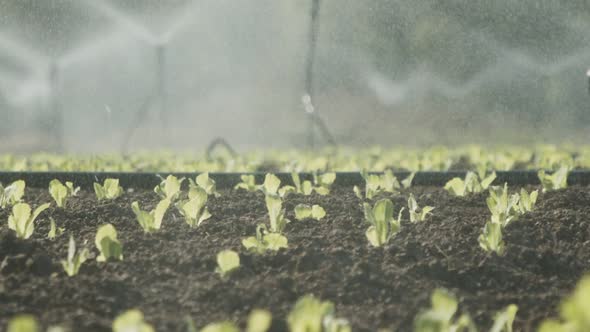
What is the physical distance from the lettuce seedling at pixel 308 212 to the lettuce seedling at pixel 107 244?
0.54 meters

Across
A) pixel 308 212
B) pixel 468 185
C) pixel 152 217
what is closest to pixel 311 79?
pixel 468 185

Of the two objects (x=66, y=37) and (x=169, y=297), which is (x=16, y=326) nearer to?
(x=169, y=297)

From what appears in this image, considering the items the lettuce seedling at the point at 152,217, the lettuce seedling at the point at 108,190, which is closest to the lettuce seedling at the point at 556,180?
the lettuce seedling at the point at 152,217

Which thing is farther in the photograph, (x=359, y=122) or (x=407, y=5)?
(x=359, y=122)

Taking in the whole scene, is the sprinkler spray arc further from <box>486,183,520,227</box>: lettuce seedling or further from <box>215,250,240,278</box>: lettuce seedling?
<box>215,250,240,278</box>: lettuce seedling

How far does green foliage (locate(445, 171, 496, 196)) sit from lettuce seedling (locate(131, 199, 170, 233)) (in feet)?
3.48

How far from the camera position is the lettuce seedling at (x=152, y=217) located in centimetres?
156

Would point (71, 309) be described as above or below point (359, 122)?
below

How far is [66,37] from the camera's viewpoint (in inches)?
259

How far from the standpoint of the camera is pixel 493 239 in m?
1.39

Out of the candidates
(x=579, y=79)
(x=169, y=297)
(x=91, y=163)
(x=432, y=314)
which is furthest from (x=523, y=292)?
(x=579, y=79)

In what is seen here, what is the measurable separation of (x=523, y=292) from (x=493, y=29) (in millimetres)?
5408

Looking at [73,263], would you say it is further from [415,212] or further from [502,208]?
[502,208]

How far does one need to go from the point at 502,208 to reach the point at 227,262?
86 cm
